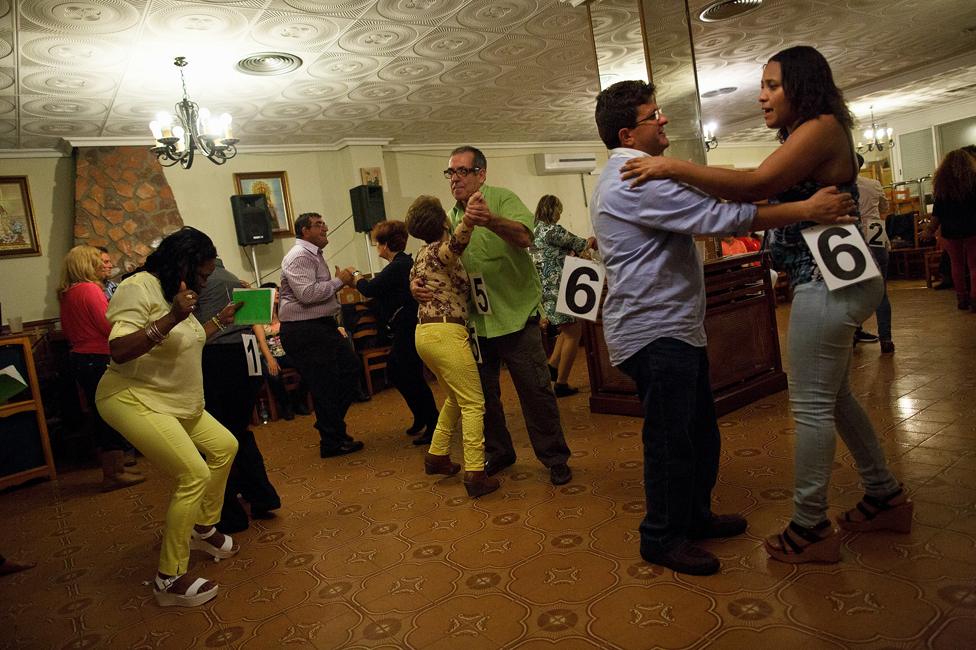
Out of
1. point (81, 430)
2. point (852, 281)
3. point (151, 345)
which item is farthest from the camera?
point (81, 430)

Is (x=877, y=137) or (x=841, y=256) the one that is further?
(x=877, y=137)

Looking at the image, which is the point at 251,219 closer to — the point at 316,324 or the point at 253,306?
the point at 316,324

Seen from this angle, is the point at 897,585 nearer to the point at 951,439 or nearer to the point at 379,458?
the point at 951,439

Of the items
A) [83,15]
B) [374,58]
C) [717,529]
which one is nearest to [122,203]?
[83,15]

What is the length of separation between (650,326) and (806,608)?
2.76 feet

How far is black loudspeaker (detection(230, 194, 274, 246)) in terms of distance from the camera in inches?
279

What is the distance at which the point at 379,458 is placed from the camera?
3.95m

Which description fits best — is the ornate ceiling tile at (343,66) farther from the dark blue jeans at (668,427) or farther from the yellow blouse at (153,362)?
the dark blue jeans at (668,427)

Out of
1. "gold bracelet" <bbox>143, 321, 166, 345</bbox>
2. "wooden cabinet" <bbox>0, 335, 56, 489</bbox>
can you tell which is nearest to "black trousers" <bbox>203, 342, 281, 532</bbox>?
"gold bracelet" <bbox>143, 321, 166, 345</bbox>

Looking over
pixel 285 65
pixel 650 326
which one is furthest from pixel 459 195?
pixel 285 65

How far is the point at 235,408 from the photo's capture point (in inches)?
116

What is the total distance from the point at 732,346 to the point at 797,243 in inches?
87.8

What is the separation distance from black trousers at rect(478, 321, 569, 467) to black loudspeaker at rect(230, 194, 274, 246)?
4.93 metres

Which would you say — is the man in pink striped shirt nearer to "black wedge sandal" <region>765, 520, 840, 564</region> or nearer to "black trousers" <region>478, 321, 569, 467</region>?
"black trousers" <region>478, 321, 569, 467</region>
